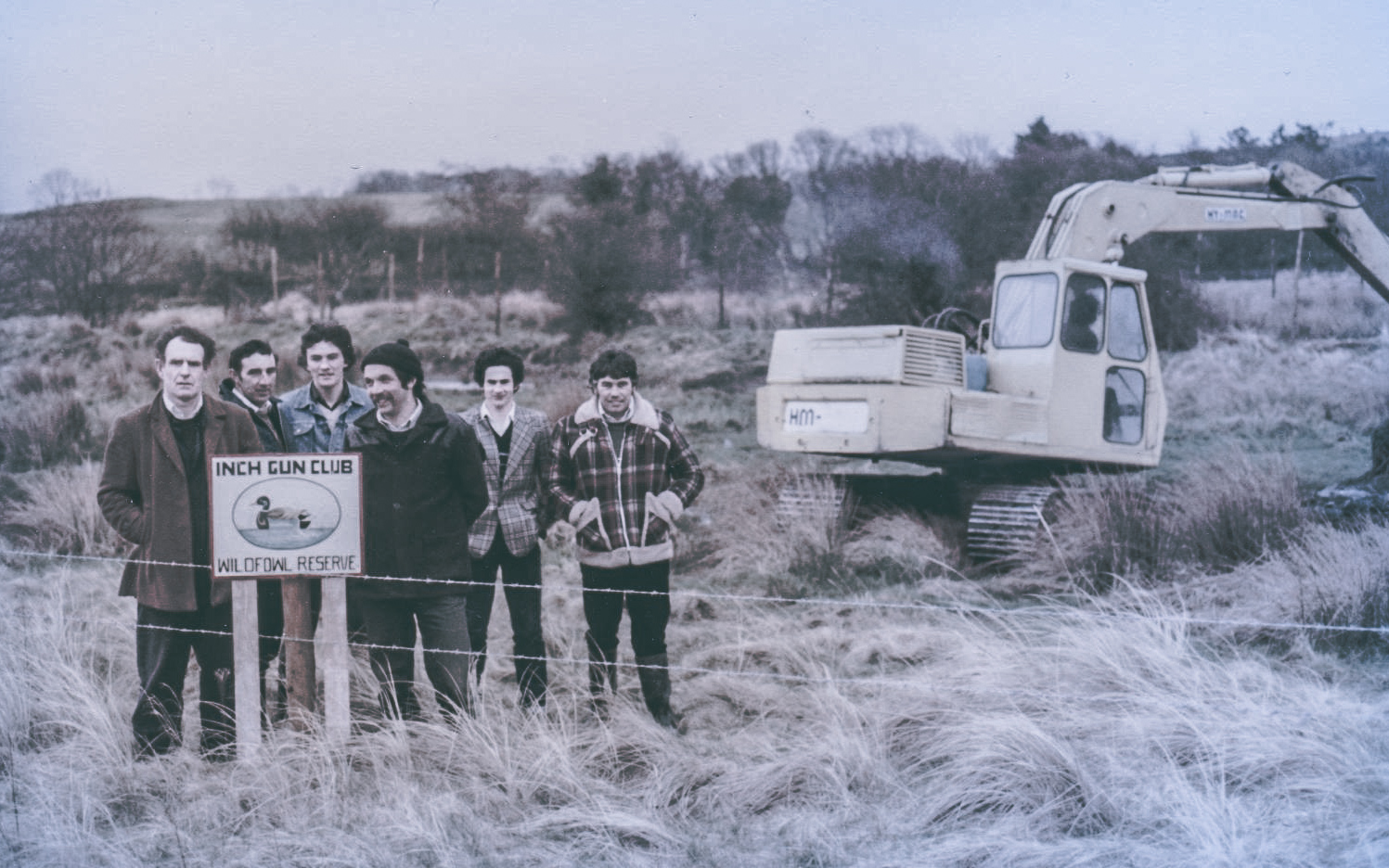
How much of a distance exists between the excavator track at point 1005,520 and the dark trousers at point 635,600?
4.24m

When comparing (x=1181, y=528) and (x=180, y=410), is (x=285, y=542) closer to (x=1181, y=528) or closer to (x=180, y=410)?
(x=180, y=410)

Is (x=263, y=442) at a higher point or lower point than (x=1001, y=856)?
higher

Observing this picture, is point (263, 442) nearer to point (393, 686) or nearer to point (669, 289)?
point (393, 686)

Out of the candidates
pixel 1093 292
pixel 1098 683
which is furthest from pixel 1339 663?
pixel 1093 292

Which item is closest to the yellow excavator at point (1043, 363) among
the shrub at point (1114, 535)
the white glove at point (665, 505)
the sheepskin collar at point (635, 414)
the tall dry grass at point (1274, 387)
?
the shrub at point (1114, 535)

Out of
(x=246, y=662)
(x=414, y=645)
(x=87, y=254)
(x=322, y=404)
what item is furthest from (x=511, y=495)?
(x=87, y=254)

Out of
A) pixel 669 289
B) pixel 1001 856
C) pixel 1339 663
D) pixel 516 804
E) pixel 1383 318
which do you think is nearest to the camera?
pixel 1001 856

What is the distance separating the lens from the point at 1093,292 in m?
9.50

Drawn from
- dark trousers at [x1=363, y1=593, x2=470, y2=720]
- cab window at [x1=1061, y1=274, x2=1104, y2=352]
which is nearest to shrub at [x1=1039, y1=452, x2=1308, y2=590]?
cab window at [x1=1061, y1=274, x2=1104, y2=352]

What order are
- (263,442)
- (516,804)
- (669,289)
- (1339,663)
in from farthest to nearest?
(669,289)
(1339,663)
(263,442)
(516,804)

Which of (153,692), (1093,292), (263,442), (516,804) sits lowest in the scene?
(516,804)

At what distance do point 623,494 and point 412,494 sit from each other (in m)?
0.84

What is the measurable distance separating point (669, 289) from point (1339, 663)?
5091mm

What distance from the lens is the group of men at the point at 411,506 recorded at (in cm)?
524
